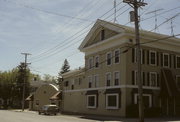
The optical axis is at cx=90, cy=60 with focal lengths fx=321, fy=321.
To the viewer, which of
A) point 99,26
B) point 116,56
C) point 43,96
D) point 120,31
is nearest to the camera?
point 120,31

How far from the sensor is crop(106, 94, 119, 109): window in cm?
4147

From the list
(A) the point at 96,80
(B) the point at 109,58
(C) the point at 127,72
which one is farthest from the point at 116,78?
(A) the point at 96,80

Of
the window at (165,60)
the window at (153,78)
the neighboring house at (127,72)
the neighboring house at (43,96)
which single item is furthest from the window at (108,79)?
the neighboring house at (43,96)

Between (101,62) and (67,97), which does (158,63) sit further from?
(67,97)

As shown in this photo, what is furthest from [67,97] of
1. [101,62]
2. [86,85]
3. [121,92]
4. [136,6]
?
[136,6]

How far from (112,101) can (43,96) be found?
31113 mm

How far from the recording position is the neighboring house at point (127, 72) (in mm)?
40938

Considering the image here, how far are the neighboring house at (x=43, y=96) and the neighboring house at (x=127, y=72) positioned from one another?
17948 millimetres

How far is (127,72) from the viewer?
4088 centimetres

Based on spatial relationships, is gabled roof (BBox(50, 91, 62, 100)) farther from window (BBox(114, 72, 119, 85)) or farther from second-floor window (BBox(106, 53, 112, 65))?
window (BBox(114, 72, 119, 85))

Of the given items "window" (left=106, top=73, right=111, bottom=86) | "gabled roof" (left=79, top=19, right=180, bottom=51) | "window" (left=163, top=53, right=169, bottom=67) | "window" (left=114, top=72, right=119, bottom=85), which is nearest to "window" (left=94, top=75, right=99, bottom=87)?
"window" (left=106, top=73, right=111, bottom=86)

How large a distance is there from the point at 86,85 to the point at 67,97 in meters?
9.62

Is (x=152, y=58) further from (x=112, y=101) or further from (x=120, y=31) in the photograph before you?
(x=112, y=101)

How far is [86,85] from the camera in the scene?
50.4 m
